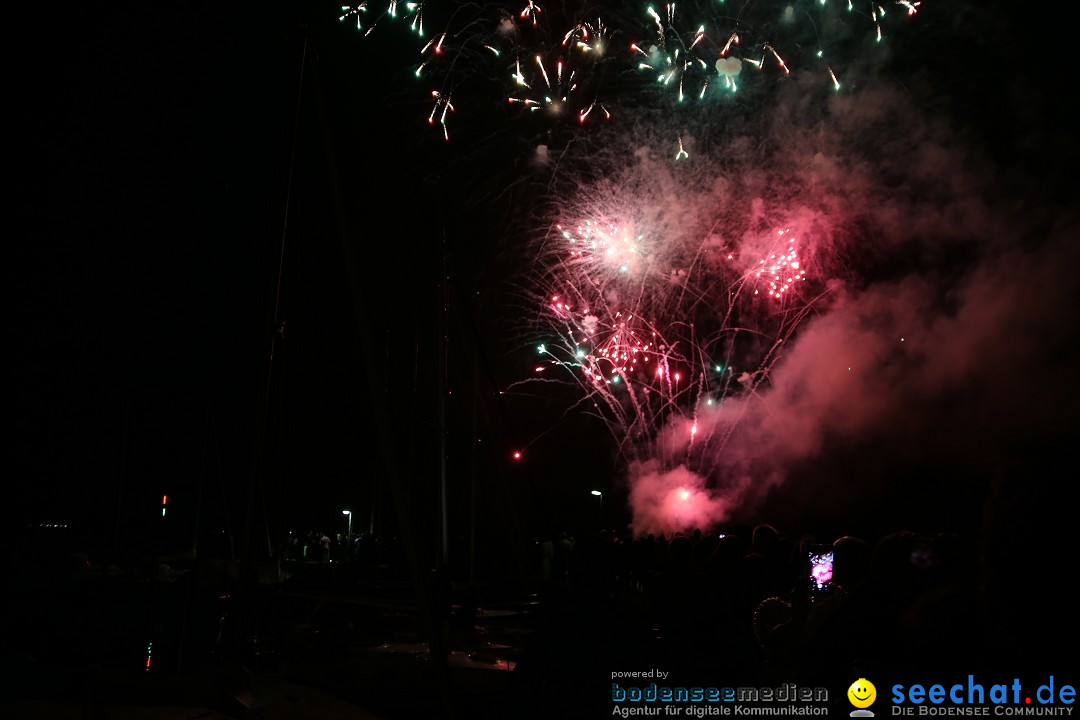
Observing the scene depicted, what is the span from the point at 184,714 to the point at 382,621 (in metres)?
11.1

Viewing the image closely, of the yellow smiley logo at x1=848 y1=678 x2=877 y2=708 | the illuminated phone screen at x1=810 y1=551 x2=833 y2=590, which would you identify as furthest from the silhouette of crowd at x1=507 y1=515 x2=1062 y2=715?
the illuminated phone screen at x1=810 y1=551 x2=833 y2=590

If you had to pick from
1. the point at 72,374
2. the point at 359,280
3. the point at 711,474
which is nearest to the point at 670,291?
the point at 711,474

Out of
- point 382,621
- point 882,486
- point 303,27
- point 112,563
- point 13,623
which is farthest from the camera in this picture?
point 882,486

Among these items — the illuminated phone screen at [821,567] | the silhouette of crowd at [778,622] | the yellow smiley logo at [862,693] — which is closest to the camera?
the silhouette of crowd at [778,622]

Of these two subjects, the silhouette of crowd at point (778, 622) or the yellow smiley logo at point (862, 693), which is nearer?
the silhouette of crowd at point (778, 622)

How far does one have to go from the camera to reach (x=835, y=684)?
3393 millimetres

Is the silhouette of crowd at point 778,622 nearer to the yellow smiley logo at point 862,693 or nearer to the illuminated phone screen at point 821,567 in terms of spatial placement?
the yellow smiley logo at point 862,693

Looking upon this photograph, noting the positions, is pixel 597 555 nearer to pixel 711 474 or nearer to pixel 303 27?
pixel 303 27

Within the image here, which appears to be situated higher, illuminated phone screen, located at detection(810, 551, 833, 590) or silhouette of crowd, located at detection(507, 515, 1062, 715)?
illuminated phone screen, located at detection(810, 551, 833, 590)

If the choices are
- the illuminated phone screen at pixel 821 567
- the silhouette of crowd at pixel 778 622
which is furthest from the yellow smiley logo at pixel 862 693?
the illuminated phone screen at pixel 821 567

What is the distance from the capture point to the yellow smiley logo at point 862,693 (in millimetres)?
3102

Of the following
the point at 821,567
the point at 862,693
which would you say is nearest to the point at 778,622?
the point at 821,567

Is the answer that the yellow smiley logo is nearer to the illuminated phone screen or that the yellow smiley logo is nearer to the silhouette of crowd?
the silhouette of crowd

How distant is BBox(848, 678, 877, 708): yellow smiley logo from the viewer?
3.10 m
